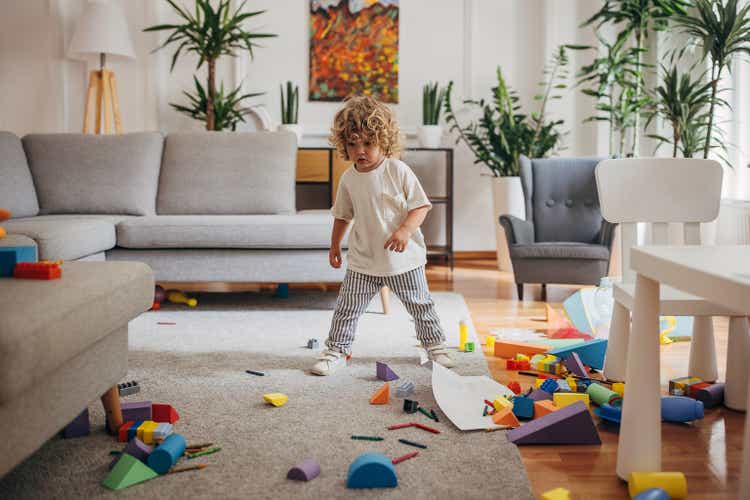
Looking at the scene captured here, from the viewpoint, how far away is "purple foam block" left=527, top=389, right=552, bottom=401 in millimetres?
1865

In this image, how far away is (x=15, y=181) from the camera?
3598 millimetres

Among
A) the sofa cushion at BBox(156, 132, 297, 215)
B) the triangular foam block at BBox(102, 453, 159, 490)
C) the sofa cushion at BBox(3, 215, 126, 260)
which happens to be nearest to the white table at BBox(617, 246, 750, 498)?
the triangular foam block at BBox(102, 453, 159, 490)

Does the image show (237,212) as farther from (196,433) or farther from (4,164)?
(196,433)

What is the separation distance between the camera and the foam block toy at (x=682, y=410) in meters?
1.75

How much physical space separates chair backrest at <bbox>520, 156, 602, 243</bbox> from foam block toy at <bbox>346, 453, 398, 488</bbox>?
2812 mm

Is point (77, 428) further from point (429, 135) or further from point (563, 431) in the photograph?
point (429, 135)

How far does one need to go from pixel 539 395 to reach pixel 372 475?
69 centimetres

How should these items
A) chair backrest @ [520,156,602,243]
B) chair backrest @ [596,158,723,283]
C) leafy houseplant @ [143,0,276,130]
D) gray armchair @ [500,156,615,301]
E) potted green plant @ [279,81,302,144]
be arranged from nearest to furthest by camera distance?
chair backrest @ [596,158,723,283] → gray armchair @ [500,156,615,301] → chair backrest @ [520,156,602,243] → leafy houseplant @ [143,0,276,130] → potted green plant @ [279,81,302,144]

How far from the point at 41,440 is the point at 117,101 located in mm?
4323

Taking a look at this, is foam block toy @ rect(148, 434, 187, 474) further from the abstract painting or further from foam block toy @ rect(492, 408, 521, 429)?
the abstract painting

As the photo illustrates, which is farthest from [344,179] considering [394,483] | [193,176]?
[193,176]

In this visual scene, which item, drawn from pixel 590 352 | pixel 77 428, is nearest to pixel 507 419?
pixel 590 352

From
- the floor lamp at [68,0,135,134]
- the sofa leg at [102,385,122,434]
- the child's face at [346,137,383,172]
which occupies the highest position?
the floor lamp at [68,0,135,134]

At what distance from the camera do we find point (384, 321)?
311 cm
